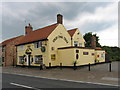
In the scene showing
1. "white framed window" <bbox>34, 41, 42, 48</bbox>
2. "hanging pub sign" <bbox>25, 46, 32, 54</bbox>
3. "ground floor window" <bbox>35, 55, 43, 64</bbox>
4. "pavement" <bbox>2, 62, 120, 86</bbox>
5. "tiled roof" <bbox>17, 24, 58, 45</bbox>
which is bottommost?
"pavement" <bbox>2, 62, 120, 86</bbox>

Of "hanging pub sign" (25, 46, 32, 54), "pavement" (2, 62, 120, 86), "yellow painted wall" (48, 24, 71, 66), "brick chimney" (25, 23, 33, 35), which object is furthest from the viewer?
"brick chimney" (25, 23, 33, 35)

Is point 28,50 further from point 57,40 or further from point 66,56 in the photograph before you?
point 66,56

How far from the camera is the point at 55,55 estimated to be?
70.7 feet

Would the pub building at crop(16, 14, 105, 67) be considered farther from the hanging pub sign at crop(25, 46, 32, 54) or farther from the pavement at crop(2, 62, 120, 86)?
the pavement at crop(2, 62, 120, 86)

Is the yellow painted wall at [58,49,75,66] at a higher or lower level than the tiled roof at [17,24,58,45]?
lower

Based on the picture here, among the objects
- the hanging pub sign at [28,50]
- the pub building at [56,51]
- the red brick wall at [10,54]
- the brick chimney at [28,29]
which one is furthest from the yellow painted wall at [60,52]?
the red brick wall at [10,54]

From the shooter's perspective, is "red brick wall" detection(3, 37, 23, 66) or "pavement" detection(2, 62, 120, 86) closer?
"pavement" detection(2, 62, 120, 86)

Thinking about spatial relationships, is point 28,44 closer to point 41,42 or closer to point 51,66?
point 41,42

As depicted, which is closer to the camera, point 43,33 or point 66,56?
point 66,56

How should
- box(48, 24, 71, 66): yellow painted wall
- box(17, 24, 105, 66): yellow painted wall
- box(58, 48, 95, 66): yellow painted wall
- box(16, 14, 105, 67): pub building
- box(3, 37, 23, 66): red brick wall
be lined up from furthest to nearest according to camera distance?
box(3, 37, 23, 66): red brick wall
box(48, 24, 71, 66): yellow painted wall
box(16, 14, 105, 67): pub building
box(17, 24, 105, 66): yellow painted wall
box(58, 48, 95, 66): yellow painted wall

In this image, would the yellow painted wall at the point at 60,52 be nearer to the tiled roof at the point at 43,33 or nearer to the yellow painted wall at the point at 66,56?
the yellow painted wall at the point at 66,56

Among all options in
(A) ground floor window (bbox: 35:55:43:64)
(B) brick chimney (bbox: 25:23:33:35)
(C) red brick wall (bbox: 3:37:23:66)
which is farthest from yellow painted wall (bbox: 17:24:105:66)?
(C) red brick wall (bbox: 3:37:23:66)

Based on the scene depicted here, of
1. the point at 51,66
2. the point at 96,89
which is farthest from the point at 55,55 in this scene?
the point at 96,89

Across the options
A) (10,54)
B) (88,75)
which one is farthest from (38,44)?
(10,54)
